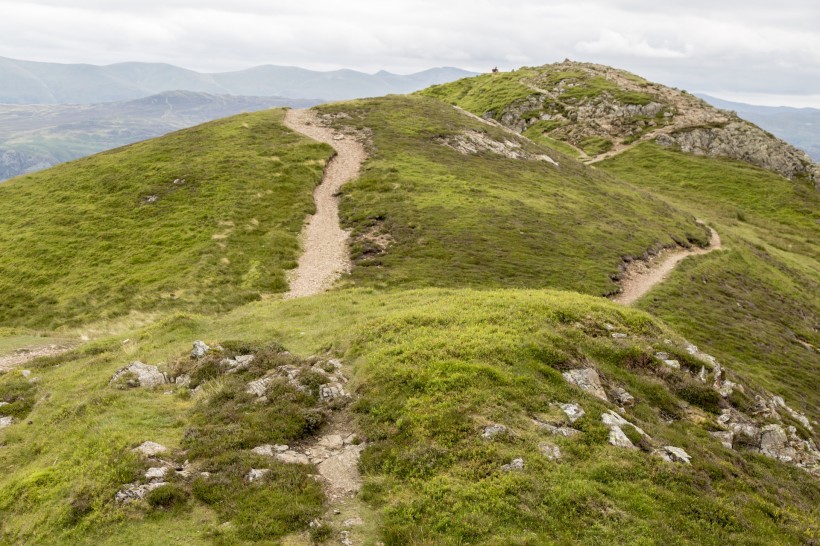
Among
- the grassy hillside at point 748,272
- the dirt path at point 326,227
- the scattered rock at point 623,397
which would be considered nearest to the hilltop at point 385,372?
the scattered rock at point 623,397

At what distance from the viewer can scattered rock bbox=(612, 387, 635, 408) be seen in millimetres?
22328

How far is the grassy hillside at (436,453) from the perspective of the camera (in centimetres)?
1523

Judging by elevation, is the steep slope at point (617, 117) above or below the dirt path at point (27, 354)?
above

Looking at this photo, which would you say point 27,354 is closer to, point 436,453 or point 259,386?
point 259,386

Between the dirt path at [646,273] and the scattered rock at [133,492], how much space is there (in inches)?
1754

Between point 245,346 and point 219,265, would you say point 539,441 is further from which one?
point 219,265

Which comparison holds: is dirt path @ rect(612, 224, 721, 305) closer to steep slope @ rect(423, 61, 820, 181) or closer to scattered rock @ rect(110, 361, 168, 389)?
scattered rock @ rect(110, 361, 168, 389)

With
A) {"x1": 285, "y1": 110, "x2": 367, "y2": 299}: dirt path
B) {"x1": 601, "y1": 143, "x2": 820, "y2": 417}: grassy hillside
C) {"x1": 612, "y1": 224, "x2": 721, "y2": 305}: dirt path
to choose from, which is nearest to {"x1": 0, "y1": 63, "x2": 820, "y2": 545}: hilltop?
{"x1": 601, "y1": 143, "x2": 820, "y2": 417}: grassy hillside

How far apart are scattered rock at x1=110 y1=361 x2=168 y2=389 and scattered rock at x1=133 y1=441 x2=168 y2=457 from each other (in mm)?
6272

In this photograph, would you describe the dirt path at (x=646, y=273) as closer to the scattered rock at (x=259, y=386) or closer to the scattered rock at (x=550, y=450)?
the scattered rock at (x=550, y=450)

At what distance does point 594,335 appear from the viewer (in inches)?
1055

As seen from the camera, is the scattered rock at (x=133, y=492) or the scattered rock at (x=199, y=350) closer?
the scattered rock at (x=133, y=492)

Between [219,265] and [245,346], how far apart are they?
24.9 meters

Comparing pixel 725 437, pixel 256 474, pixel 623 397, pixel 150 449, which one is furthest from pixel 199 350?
pixel 725 437
